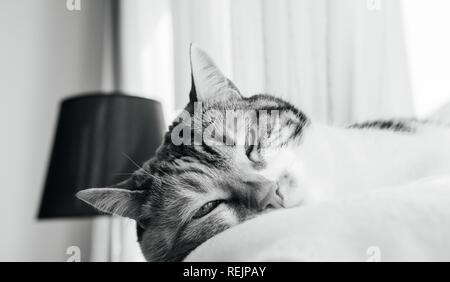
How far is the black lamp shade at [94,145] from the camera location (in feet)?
3.82

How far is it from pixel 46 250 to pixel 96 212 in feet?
1.48

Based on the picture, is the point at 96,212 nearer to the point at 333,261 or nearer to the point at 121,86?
the point at 121,86

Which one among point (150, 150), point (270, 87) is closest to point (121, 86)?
point (150, 150)

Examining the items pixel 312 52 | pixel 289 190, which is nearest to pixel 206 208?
pixel 289 190

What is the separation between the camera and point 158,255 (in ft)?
2.48

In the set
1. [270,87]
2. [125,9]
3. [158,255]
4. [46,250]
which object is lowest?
[46,250]

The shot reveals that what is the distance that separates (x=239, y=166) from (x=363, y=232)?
14.4 inches

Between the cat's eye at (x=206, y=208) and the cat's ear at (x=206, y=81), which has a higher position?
the cat's ear at (x=206, y=81)

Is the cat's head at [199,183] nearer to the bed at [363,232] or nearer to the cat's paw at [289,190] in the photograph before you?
the cat's paw at [289,190]

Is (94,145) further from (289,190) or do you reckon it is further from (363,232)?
(363,232)

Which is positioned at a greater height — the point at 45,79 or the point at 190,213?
the point at 45,79

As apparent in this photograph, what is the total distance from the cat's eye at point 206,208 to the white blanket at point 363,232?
28 cm

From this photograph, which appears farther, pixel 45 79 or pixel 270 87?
pixel 45 79

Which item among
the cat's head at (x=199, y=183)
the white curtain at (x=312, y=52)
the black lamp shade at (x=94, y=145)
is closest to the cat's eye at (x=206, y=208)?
the cat's head at (x=199, y=183)
